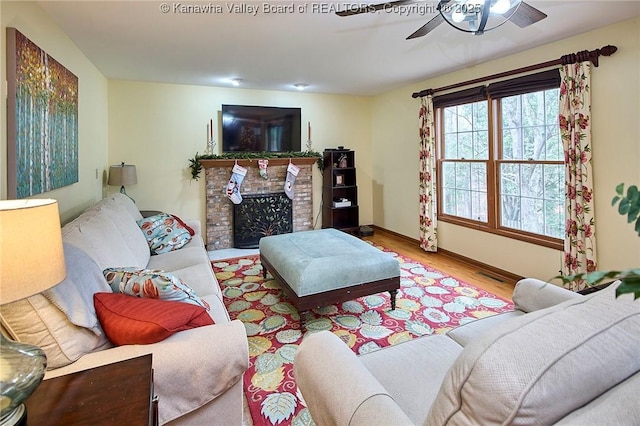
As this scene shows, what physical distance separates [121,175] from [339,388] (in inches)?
162

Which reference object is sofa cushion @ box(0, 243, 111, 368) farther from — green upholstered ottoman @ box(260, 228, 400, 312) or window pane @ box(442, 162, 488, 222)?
window pane @ box(442, 162, 488, 222)

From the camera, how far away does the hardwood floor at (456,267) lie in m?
3.54

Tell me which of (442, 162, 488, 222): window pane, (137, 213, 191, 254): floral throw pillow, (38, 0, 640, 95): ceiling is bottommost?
(137, 213, 191, 254): floral throw pillow

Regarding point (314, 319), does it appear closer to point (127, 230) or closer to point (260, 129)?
point (127, 230)

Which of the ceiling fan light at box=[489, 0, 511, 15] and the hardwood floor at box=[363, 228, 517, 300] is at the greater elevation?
the ceiling fan light at box=[489, 0, 511, 15]

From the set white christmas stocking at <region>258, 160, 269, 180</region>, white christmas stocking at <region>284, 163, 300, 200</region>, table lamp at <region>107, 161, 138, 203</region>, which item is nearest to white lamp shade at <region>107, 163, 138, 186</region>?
table lamp at <region>107, 161, 138, 203</region>

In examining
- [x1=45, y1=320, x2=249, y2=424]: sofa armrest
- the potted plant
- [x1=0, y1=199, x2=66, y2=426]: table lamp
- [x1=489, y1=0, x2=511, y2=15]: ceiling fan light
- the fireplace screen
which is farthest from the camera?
the fireplace screen

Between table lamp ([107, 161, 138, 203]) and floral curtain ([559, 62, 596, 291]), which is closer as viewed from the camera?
floral curtain ([559, 62, 596, 291])

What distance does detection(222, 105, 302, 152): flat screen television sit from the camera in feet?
16.4

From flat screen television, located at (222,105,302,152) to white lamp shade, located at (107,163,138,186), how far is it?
4.24 feet

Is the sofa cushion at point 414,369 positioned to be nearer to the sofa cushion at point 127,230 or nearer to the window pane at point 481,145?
the sofa cushion at point 127,230

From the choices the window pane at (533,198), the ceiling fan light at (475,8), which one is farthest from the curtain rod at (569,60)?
the ceiling fan light at (475,8)

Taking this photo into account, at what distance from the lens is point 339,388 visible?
A: 1062 mm

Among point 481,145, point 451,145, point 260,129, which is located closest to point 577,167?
point 481,145
